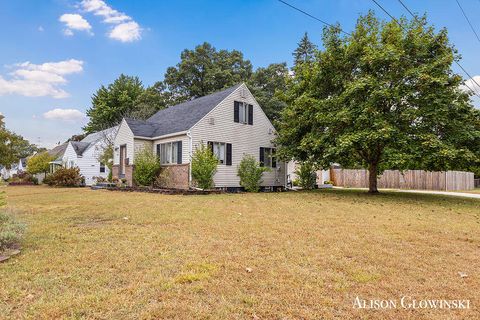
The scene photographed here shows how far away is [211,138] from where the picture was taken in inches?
715

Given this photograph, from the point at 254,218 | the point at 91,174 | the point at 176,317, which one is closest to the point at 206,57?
the point at 91,174

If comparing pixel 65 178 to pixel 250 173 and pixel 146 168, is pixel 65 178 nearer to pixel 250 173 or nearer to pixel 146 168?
pixel 146 168

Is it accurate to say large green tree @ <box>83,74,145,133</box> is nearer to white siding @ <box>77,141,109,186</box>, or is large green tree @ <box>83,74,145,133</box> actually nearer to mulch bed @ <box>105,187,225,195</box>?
white siding @ <box>77,141,109,186</box>

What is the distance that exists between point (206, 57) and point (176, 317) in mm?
37201

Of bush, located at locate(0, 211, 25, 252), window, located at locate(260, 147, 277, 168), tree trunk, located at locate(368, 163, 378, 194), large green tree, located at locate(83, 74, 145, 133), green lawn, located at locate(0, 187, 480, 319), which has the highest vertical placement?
large green tree, located at locate(83, 74, 145, 133)

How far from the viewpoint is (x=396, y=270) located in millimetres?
4250

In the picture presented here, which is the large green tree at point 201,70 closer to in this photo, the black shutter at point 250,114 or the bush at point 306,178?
the black shutter at point 250,114

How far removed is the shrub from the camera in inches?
649

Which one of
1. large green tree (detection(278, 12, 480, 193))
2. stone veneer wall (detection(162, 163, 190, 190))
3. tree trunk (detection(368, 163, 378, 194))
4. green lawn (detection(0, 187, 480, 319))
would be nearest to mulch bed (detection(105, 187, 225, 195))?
stone veneer wall (detection(162, 163, 190, 190))

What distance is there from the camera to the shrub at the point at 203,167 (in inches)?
649

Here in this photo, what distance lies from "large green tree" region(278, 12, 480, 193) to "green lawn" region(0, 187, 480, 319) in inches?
275

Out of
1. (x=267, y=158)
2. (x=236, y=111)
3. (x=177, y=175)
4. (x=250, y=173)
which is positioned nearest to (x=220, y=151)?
(x=250, y=173)

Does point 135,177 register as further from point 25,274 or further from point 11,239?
point 25,274

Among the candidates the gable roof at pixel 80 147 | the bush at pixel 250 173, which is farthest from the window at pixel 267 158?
the gable roof at pixel 80 147
